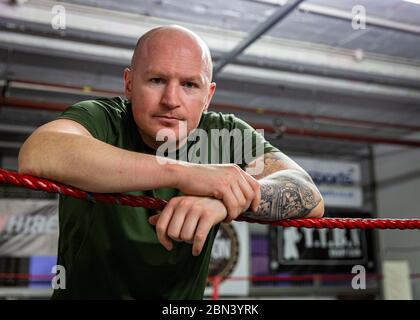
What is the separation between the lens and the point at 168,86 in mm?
1187

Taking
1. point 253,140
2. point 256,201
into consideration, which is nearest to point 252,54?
point 253,140

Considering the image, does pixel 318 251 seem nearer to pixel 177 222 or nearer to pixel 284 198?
pixel 284 198

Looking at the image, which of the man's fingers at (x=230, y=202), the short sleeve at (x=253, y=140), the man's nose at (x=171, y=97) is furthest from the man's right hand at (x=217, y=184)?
the short sleeve at (x=253, y=140)

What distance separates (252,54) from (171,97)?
3666 mm

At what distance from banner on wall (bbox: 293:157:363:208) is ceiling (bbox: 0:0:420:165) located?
1.42ft

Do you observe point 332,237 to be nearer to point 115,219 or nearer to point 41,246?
point 41,246

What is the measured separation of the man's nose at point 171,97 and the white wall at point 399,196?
23.2 feet

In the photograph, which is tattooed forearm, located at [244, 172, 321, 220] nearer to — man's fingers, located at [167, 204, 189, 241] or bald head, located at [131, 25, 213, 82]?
man's fingers, located at [167, 204, 189, 241]

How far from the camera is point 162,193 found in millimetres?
1266

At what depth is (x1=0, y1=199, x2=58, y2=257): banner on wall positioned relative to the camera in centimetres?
574

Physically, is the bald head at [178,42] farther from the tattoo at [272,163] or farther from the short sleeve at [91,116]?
the tattoo at [272,163]

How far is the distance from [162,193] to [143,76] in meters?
0.34
